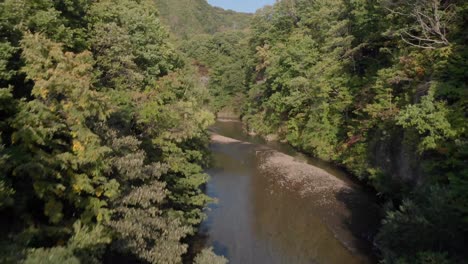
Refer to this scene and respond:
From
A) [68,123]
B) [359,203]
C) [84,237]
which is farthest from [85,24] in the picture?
[359,203]

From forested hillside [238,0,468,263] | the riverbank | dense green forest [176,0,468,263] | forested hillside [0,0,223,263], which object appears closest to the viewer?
forested hillside [0,0,223,263]

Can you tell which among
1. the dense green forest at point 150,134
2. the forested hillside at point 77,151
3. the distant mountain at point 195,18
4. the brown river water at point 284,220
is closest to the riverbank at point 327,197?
the brown river water at point 284,220

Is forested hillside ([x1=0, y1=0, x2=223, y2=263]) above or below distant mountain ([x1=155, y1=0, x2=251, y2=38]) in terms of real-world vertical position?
below

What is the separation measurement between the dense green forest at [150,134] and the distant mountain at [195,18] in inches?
4048

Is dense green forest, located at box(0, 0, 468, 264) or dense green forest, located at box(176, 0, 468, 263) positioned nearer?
dense green forest, located at box(0, 0, 468, 264)

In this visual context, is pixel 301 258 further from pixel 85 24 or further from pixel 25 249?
pixel 85 24

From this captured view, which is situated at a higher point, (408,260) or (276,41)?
(276,41)

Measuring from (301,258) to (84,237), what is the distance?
35.9 feet

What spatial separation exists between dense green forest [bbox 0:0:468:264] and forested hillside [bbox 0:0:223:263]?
5 cm

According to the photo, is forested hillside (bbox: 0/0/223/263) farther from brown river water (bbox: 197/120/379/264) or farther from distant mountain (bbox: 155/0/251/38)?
distant mountain (bbox: 155/0/251/38)

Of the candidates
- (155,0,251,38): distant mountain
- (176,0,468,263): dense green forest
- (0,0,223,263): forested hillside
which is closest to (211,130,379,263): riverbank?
(176,0,468,263): dense green forest

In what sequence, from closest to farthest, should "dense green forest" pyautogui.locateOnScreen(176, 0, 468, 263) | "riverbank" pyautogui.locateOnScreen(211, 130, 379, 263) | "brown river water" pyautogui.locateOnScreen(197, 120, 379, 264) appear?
"dense green forest" pyautogui.locateOnScreen(176, 0, 468, 263), "brown river water" pyautogui.locateOnScreen(197, 120, 379, 264), "riverbank" pyautogui.locateOnScreen(211, 130, 379, 263)

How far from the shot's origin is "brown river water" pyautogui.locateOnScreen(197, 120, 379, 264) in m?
16.9

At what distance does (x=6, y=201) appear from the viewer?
23.9 feet
